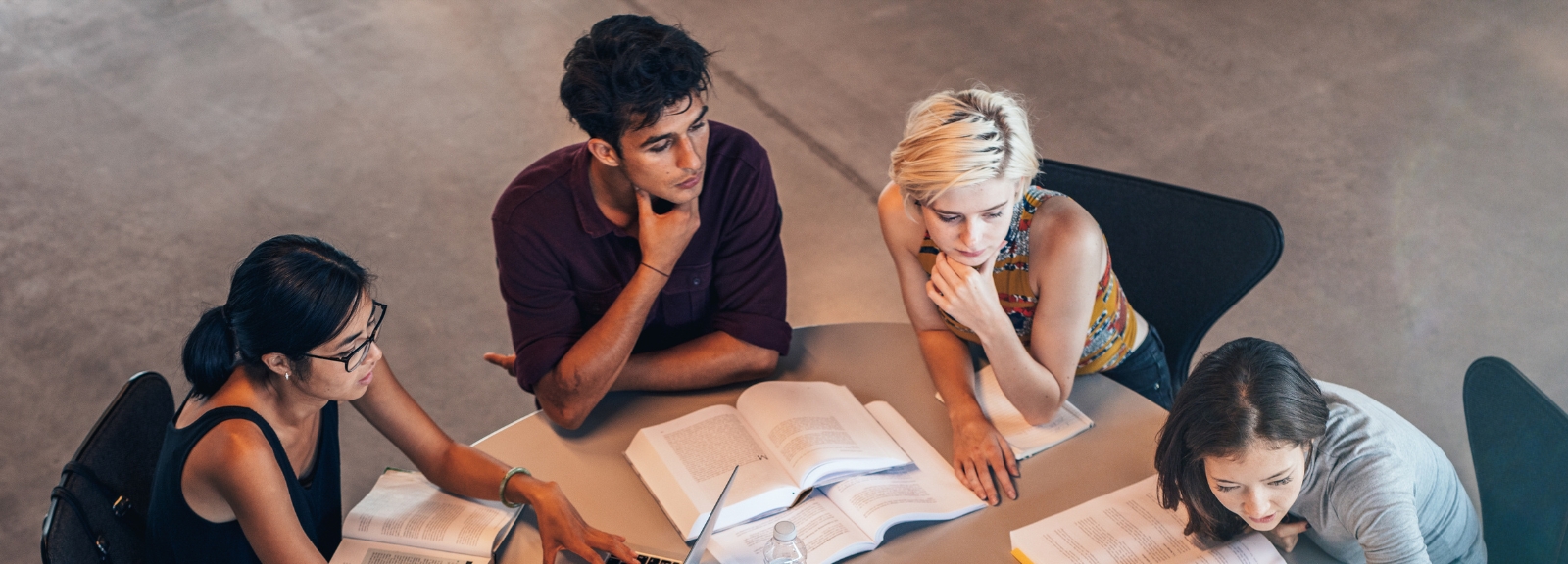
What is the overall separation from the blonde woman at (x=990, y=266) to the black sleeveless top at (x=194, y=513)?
1.13m

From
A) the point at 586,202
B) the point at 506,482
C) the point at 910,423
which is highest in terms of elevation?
the point at 586,202

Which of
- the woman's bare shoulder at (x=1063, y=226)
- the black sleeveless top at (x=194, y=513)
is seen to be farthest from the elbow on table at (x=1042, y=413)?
the black sleeveless top at (x=194, y=513)

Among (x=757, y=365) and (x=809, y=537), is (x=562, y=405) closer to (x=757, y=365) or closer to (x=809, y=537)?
(x=757, y=365)

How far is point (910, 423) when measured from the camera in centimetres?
206

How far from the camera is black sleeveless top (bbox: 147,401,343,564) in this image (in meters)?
1.74

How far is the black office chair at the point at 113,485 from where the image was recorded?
5.35ft

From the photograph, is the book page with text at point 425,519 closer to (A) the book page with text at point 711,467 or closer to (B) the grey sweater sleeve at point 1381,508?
Answer: (A) the book page with text at point 711,467

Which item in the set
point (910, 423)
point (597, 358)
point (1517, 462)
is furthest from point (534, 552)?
point (1517, 462)

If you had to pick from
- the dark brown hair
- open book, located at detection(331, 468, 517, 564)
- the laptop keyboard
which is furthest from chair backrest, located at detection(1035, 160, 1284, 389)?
open book, located at detection(331, 468, 517, 564)

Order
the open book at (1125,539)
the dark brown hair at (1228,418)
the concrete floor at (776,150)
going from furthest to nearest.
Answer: the concrete floor at (776,150), the open book at (1125,539), the dark brown hair at (1228,418)

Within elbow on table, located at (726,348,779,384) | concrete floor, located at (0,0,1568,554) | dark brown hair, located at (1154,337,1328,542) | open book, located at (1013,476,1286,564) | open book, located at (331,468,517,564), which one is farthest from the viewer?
concrete floor, located at (0,0,1568,554)

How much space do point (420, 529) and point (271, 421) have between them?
31 centimetres

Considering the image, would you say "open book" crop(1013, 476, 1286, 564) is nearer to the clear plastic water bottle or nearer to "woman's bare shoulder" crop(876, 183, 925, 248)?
the clear plastic water bottle

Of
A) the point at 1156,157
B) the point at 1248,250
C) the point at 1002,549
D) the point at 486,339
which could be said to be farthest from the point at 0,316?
the point at 1156,157
